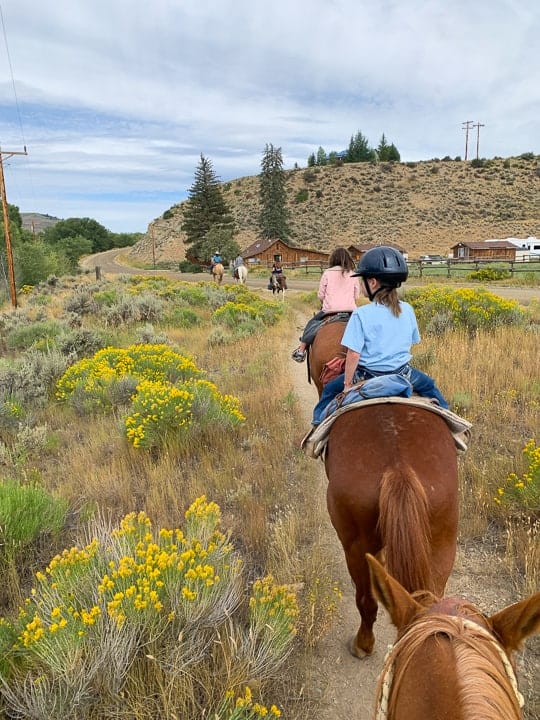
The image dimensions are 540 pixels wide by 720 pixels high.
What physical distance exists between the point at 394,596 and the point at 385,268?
240cm

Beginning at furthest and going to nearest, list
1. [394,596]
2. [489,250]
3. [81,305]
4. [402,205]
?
[402,205]
[489,250]
[81,305]
[394,596]

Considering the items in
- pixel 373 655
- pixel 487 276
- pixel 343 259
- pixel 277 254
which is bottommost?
pixel 373 655

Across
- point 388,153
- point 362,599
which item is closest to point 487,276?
point 362,599

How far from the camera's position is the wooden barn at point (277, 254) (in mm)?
55406

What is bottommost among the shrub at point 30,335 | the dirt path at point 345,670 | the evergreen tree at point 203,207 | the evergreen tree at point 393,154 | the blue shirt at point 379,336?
the dirt path at point 345,670

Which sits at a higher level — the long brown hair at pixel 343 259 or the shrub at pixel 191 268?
the shrub at pixel 191 268

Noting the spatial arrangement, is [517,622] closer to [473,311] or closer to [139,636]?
[139,636]

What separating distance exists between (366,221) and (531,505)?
70007 millimetres

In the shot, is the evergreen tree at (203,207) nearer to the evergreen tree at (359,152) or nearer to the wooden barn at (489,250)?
the wooden barn at (489,250)

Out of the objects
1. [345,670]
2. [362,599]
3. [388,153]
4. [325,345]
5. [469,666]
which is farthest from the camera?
[388,153]

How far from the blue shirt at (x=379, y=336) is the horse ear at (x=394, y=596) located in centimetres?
198

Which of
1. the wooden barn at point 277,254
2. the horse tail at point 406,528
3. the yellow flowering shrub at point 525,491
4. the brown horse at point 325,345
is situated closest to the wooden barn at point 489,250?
the wooden barn at point 277,254

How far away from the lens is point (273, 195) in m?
61.4

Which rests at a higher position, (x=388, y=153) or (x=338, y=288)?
(x=388, y=153)
